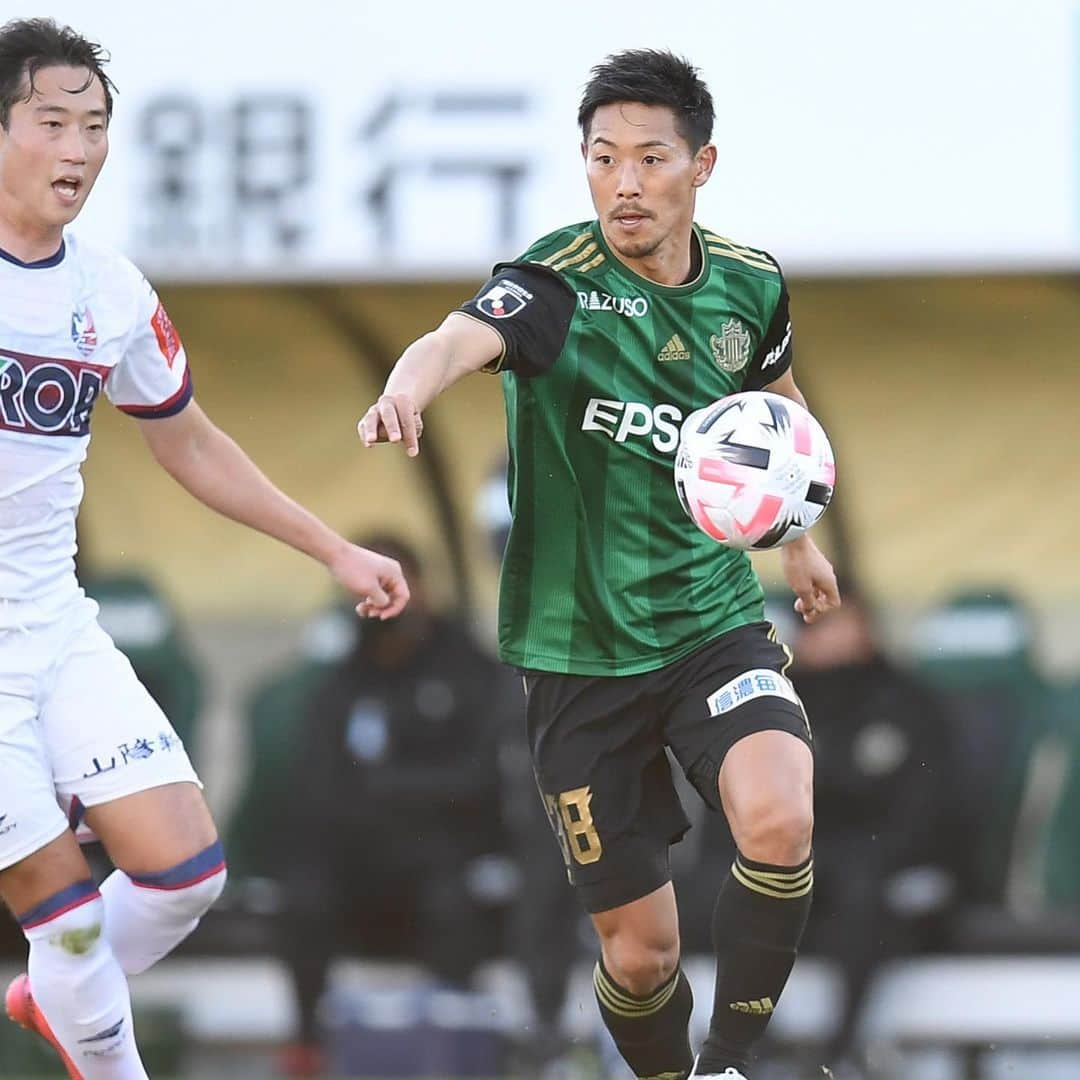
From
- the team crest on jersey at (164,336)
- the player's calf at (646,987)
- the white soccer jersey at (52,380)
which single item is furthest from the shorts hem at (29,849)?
the player's calf at (646,987)

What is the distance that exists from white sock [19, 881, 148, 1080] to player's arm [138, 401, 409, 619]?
2.90ft

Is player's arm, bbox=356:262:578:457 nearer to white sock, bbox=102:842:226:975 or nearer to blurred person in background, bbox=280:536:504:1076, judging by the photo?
white sock, bbox=102:842:226:975

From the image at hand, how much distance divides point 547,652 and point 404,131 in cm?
328

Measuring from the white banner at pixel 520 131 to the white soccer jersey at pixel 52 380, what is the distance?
9.64 ft

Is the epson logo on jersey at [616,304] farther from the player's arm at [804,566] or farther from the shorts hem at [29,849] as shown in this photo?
the shorts hem at [29,849]

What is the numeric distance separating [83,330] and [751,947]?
1.91 m

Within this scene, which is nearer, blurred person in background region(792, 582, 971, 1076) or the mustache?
the mustache

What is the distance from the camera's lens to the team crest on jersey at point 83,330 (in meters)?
4.80

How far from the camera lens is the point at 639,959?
Answer: 5105 millimetres

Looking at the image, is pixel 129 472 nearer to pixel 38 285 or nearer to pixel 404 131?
pixel 404 131

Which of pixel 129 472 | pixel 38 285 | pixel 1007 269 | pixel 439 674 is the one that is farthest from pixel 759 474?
pixel 129 472

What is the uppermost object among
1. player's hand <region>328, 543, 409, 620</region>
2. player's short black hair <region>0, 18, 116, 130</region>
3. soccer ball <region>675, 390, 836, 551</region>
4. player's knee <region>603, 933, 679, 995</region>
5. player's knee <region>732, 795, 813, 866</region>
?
player's short black hair <region>0, 18, 116, 130</region>

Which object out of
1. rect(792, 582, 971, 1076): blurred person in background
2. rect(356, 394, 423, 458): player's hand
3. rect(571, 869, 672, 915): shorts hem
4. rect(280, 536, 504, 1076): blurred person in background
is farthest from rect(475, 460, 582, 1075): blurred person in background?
rect(356, 394, 423, 458): player's hand

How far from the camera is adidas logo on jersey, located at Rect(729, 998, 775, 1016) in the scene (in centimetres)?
477
